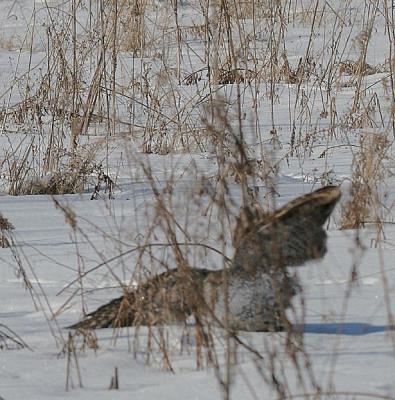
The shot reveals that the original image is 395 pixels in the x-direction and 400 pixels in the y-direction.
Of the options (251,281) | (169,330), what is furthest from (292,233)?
(169,330)

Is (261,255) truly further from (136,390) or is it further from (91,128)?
(91,128)

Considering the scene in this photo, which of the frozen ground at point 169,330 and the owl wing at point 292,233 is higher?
the owl wing at point 292,233

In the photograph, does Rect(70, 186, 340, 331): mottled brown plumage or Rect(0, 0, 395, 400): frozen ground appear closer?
Rect(0, 0, 395, 400): frozen ground

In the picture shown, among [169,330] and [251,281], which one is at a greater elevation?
[251,281]

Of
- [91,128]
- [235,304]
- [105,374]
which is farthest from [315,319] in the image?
[91,128]

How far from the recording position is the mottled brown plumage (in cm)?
239

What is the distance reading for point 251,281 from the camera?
2473 millimetres

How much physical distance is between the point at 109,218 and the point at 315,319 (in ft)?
5.68

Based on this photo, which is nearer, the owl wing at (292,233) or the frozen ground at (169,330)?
the frozen ground at (169,330)

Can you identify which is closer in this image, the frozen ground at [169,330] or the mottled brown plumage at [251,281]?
the frozen ground at [169,330]

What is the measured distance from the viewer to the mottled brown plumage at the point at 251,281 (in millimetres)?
2393

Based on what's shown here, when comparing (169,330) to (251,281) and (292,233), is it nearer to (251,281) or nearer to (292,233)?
(251,281)

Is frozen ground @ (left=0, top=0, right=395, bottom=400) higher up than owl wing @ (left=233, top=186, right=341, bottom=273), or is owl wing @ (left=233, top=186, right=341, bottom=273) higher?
owl wing @ (left=233, top=186, right=341, bottom=273)

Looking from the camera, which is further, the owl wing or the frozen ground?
the owl wing
